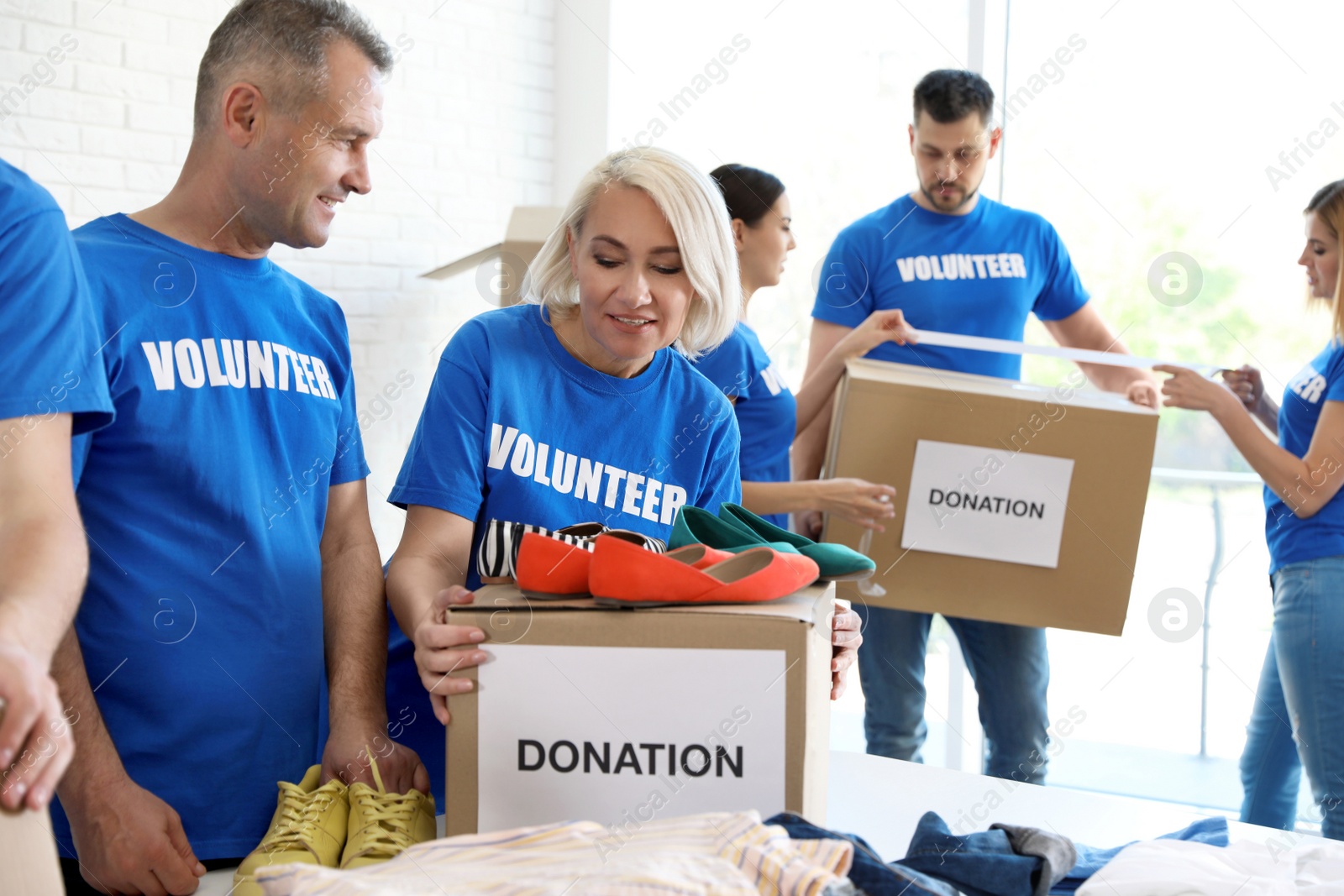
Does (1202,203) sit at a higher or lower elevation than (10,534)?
higher

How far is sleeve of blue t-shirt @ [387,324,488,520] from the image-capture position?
1139mm

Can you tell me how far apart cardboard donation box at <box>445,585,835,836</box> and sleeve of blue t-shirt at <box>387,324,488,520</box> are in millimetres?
321

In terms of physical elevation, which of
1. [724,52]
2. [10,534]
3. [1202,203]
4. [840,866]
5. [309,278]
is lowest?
[840,866]

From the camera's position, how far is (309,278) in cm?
306

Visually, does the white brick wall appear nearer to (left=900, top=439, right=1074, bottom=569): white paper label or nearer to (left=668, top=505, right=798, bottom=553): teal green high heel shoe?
(left=900, top=439, right=1074, bottom=569): white paper label

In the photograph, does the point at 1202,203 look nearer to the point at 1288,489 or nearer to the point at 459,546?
the point at 1288,489

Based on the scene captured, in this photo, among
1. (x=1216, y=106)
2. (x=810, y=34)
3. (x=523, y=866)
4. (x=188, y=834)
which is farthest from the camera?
(x=810, y=34)

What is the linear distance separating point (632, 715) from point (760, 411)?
133 cm

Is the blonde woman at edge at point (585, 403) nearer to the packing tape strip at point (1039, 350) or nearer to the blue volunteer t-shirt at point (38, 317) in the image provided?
the blue volunteer t-shirt at point (38, 317)

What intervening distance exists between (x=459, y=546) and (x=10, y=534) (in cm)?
47

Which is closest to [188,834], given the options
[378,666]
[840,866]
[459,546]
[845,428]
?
[378,666]

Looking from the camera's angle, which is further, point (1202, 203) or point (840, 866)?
point (1202, 203)

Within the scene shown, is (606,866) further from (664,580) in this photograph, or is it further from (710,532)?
(710,532)

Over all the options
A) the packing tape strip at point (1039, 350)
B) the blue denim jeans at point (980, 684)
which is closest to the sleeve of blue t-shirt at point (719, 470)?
the packing tape strip at point (1039, 350)
